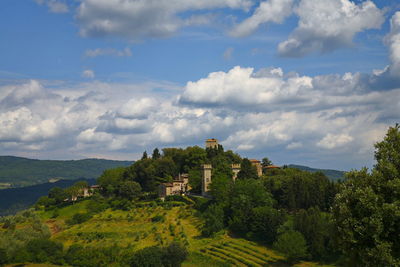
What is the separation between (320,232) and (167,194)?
160 feet

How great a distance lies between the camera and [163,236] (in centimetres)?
8219

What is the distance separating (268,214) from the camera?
3152 inches

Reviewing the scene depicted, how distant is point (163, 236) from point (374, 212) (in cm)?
6155

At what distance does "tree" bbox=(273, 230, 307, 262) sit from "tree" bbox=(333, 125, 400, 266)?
42.9 meters

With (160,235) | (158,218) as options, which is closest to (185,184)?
(158,218)

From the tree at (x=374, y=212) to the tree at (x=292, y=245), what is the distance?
4293cm

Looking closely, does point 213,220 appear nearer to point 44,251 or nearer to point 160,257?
point 160,257

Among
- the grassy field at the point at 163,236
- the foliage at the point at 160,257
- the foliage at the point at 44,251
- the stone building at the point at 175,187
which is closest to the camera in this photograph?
the foliage at the point at 160,257

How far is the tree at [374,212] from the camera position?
81.2ft

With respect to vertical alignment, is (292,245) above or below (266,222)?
below

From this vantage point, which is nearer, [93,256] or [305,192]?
[93,256]

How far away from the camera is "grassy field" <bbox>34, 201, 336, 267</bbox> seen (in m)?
70.2

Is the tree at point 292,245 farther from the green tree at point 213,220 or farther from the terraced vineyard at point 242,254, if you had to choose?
the green tree at point 213,220

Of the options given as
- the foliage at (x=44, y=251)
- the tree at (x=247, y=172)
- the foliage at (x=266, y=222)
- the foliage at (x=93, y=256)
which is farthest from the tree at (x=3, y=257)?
the tree at (x=247, y=172)
